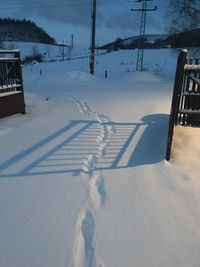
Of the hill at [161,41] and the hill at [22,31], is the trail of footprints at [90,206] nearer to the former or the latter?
the hill at [161,41]

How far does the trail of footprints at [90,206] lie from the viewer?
255 cm

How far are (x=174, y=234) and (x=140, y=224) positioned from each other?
40 cm

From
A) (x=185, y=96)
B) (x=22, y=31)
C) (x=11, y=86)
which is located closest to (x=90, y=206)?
(x=185, y=96)

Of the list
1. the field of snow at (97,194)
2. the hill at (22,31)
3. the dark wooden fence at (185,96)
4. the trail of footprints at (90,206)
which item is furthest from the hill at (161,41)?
the hill at (22,31)

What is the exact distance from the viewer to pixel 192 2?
20141mm

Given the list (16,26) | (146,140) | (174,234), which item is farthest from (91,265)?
(16,26)

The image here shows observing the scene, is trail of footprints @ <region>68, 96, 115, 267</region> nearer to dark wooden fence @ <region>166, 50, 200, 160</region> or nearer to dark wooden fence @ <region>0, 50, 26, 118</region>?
dark wooden fence @ <region>166, 50, 200, 160</region>

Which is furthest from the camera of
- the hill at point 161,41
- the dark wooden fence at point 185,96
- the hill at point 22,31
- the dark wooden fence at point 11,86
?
the hill at point 22,31

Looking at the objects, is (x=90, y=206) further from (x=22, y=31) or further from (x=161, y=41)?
(x=22, y=31)

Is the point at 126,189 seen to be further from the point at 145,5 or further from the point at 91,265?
the point at 145,5

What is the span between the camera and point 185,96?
5266 millimetres

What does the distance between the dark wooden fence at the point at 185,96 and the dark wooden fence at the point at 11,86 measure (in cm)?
453

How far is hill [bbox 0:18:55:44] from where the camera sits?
348 feet

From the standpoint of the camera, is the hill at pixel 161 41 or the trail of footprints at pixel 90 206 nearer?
the trail of footprints at pixel 90 206
